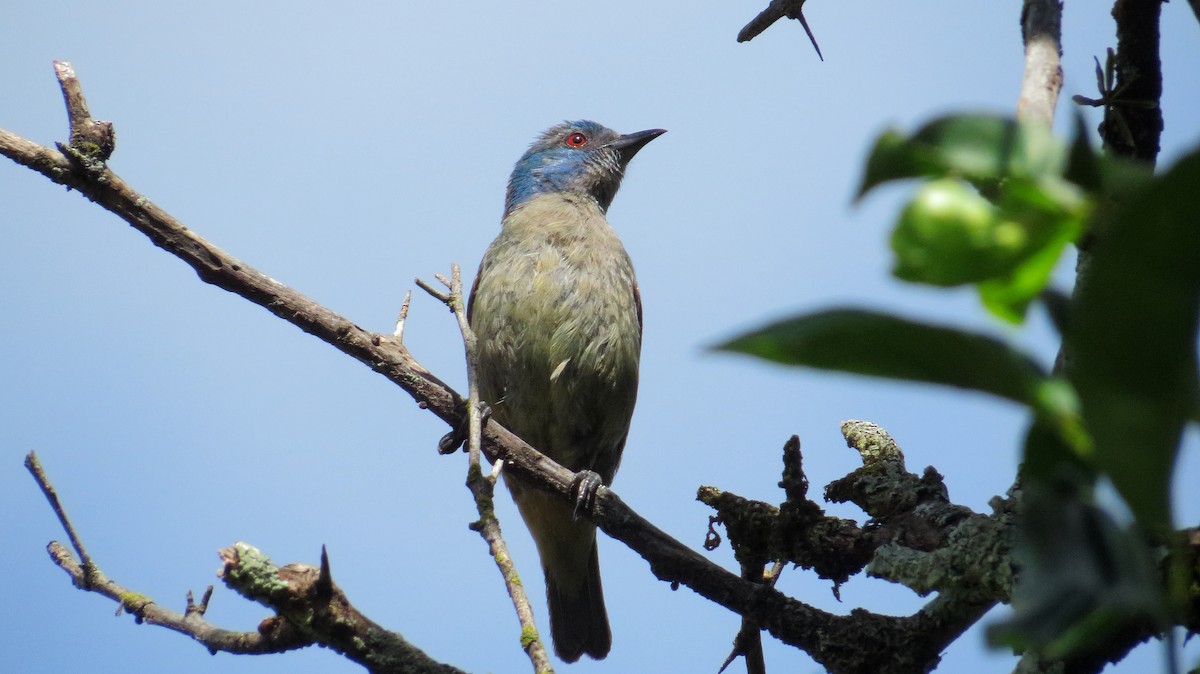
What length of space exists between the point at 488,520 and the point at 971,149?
2225 mm

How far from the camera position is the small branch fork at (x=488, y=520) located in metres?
2.15

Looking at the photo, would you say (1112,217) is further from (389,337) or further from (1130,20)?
(389,337)

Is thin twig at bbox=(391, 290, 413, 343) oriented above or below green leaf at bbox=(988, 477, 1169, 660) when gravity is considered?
above

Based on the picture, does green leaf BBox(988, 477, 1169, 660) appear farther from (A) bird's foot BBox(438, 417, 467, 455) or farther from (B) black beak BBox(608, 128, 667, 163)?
(B) black beak BBox(608, 128, 667, 163)

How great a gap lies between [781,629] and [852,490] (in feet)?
2.02

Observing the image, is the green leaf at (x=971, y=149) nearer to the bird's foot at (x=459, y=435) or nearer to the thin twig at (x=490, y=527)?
the thin twig at (x=490, y=527)

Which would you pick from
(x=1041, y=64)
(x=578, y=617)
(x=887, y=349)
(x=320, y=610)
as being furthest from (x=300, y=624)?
(x=578, y=617)

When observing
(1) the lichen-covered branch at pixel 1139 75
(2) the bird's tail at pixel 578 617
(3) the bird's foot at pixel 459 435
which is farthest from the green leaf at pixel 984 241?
(2) the bird's tail at pixel 578 617

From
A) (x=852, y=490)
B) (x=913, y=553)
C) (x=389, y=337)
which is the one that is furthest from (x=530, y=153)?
(x=913, y=553)

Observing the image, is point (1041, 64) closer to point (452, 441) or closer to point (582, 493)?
point (582, 493)

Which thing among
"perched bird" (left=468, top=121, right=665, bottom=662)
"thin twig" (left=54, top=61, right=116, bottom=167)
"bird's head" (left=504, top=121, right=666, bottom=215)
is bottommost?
"thin twig" (left=54, top=61, right=116, bottom=167)

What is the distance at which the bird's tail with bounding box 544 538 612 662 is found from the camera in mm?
6645

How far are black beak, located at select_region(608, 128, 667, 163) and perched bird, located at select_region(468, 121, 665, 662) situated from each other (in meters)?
1.17

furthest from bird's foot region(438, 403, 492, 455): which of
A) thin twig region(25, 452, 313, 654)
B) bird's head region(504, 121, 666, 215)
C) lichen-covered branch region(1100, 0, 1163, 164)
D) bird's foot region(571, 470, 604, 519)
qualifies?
bird's head region(504, 121, 666, 215)
